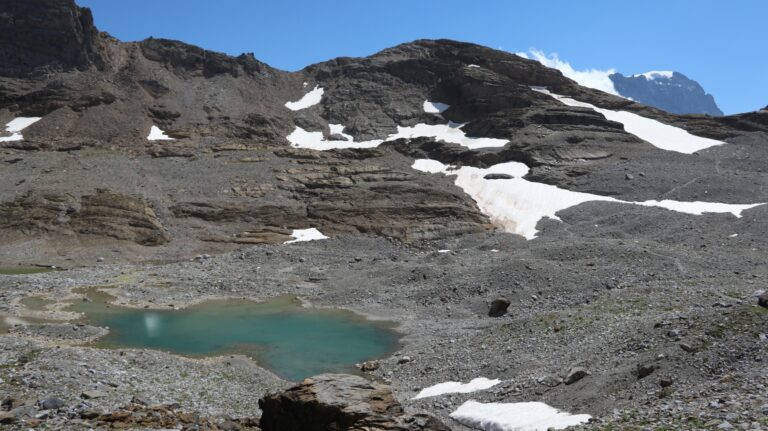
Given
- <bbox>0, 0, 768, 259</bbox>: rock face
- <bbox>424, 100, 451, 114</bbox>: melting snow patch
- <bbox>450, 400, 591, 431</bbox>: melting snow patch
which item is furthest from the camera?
<bbox>424, 100, 451, 114</bbox>: melting snow patch

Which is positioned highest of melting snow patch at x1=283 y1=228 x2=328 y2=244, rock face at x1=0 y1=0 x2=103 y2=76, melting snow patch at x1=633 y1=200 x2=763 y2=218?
rock face at x1=0 y1=0 x2=103 y2=76

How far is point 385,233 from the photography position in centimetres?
6006

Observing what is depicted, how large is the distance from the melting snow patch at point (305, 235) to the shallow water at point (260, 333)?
17358 mm

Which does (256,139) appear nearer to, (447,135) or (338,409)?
(447,135)

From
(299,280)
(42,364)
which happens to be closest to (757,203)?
(299,280)

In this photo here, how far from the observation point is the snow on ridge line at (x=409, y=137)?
85.8 meters

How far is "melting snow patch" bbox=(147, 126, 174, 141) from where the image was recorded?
8075 cm

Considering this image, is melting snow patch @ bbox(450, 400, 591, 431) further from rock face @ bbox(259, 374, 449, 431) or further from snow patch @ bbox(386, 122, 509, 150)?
snow patch @ bbox(386, 122, 509, 150)

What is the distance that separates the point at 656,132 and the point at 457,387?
7757cm

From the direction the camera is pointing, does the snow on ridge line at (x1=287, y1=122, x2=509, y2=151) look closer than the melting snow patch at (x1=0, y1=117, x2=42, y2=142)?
No

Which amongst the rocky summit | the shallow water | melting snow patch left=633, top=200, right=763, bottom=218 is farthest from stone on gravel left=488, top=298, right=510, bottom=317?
melting snow patch left=633, top=200, right=763, bottom=218

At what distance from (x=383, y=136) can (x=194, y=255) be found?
44005mm

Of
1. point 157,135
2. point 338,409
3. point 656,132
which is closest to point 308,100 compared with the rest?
point 157,135

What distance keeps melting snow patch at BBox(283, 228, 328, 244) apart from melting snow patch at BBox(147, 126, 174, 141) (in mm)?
30745
